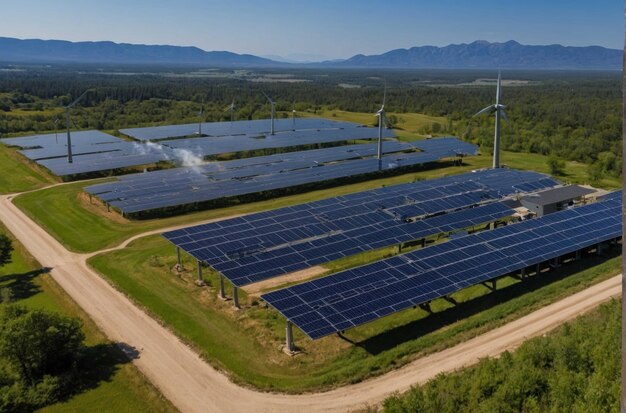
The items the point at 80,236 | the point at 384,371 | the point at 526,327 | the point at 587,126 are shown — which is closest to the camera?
the point at 384,371

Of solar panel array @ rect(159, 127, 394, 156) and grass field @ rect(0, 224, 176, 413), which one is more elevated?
solar panel array @ rect(159, 127, 394, 156)

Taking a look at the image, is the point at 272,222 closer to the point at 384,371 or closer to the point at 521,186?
the point at 384,371

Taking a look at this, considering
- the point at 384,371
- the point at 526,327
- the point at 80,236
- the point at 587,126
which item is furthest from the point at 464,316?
the point at 587,126

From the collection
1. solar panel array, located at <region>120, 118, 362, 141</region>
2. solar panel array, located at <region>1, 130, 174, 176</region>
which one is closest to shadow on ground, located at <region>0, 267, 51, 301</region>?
solar panel array, located at <region>1, 130, 174, 176</region>

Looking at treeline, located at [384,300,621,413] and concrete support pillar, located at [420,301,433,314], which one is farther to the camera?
concrete support pillar, located at [420,301,433,314]

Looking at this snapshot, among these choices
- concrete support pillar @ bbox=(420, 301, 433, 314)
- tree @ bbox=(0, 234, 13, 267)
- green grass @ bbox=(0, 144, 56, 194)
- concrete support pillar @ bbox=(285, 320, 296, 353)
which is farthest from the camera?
green grass @ bbox=(0, 144, 56, 194)

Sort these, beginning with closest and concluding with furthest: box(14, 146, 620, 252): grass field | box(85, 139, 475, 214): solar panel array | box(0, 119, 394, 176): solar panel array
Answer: box(14, 146, 620, 252): grass field → box(85, 139, 475, 214): solar panel array → box(0, 119, 394, 176): solar panel array

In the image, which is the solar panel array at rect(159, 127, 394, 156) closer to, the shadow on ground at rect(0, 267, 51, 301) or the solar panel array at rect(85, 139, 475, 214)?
the solar panel array at rect(85, 139, 475, 214)
